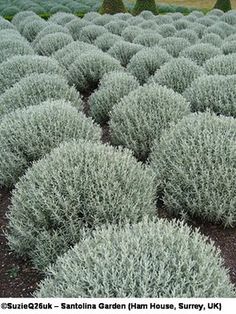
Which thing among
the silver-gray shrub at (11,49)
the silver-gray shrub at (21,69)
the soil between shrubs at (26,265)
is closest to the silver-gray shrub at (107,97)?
the silver-gray shrub at (21,69)

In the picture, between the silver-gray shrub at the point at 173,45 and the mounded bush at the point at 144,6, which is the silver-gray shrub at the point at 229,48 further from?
the mounded bush at the point at 144,6

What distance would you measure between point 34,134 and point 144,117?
4.54 ft

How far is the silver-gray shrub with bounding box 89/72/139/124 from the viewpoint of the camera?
23.5ft

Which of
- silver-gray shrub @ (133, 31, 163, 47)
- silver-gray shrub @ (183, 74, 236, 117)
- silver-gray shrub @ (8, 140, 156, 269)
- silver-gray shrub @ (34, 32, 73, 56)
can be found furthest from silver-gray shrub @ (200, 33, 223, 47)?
silver-gray shrub @ (8, 140, 156, 269)

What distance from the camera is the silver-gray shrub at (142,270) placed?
2670 mm

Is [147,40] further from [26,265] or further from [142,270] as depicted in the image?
[142,270]

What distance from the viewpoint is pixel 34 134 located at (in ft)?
17.0

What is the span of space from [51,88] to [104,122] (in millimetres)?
947

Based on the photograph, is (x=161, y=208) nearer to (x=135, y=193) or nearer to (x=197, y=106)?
(x=135, y=193)

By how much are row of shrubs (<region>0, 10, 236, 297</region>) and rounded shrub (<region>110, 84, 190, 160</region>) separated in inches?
0.6

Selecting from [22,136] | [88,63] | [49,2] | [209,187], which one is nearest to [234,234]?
[209,187]

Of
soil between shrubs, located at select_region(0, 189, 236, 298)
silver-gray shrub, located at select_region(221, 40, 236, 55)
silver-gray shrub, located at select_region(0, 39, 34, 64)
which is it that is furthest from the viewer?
silver-gray shrub, located at select_region(221, 40, 236, 55)

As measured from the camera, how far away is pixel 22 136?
204 inches

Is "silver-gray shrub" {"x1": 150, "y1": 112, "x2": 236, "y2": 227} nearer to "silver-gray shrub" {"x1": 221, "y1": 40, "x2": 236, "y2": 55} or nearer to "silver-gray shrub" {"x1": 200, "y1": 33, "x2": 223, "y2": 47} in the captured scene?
"silver-gray shrub" {"x1": 221, "y1": 40, "x2": 236, "y2": 55}
